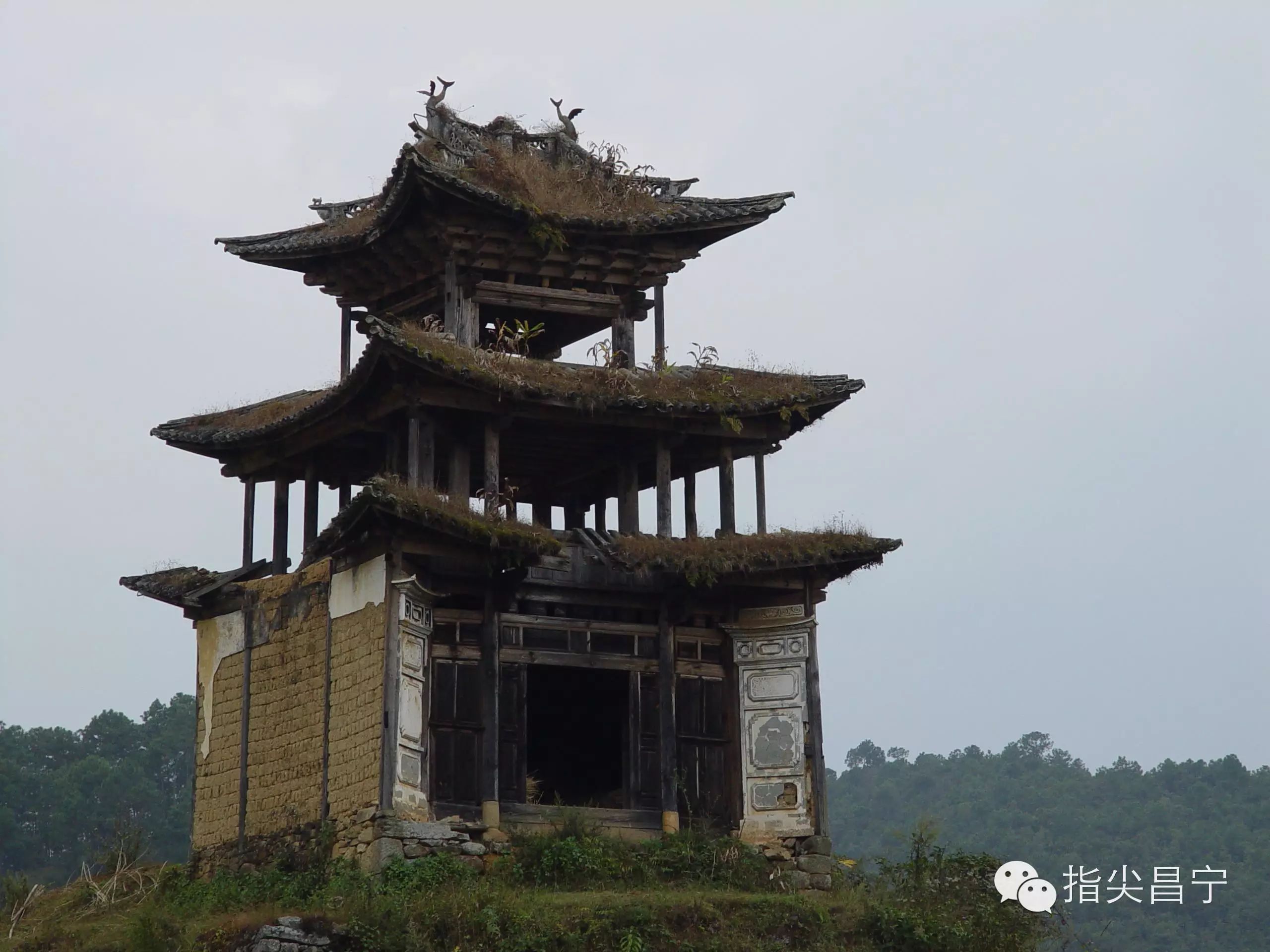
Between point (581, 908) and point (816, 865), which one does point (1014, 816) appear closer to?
point (816, 865)

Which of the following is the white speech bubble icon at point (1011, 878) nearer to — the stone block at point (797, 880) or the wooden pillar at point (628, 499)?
the stone block at point (797, 880)

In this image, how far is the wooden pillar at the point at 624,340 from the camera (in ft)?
124

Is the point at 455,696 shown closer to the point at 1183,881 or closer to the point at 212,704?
the point at 212,704

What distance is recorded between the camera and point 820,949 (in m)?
30.4

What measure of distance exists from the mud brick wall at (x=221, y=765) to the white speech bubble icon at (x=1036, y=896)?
41.5ft

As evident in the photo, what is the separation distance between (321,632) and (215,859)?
425cm

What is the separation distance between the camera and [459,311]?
121ft

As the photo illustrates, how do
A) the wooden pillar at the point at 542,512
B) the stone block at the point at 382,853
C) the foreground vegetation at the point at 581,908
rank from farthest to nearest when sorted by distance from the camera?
the wooden pillar at the point at 542,512
the stone block at the point at 382,853
the foreground vegetation at the point at 581,908

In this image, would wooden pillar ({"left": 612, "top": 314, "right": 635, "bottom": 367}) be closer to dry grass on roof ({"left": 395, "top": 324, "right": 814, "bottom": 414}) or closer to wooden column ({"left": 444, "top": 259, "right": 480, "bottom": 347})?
dry grass on roof ({"left": 395, "top": 324, "right": 814, "bottom": 414})

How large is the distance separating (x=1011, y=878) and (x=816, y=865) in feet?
10.8

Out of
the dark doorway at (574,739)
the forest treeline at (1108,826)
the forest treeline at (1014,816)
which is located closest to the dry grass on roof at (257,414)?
the dark doorway at (574,739)

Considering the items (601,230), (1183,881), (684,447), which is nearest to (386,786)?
(684,447)

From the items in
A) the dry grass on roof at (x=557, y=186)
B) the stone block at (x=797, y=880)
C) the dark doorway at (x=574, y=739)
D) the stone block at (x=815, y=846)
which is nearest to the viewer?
the stone block at (x=797, y=880)

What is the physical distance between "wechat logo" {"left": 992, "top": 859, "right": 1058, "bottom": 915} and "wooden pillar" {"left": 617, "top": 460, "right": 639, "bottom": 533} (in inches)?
327
